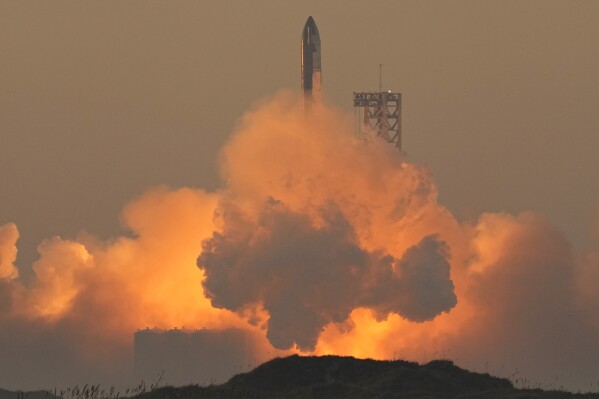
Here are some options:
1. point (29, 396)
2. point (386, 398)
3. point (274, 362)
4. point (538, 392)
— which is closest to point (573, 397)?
point (538, 392)

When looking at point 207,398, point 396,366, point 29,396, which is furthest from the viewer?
point 29,396

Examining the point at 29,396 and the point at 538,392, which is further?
the point at 29,396

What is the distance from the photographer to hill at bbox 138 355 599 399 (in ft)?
449

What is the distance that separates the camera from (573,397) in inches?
5399

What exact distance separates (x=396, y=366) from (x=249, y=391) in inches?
433

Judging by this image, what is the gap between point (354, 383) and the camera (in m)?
141

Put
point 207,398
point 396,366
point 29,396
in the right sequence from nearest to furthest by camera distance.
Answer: point 207,398
point 396,366
point 29,396

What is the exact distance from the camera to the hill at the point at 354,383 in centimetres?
13675

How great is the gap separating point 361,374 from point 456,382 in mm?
6414

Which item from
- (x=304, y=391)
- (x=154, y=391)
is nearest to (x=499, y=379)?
(x=304, y=391)

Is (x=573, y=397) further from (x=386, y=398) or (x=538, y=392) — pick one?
(x=386, y=398)

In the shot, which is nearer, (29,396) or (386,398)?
(386,398)

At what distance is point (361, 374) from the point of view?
14350 centimetres

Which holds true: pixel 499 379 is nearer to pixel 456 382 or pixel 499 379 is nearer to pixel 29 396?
pixel 456 382
